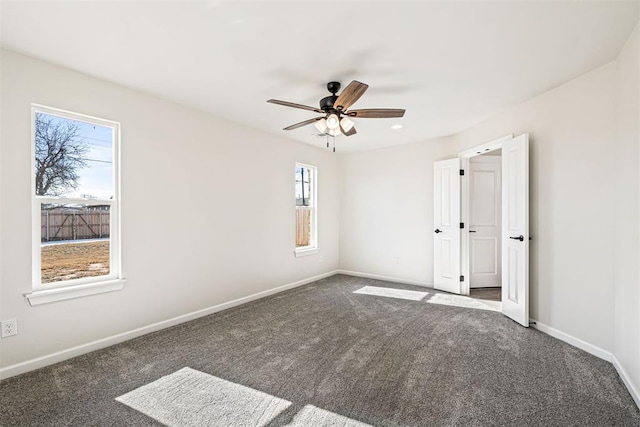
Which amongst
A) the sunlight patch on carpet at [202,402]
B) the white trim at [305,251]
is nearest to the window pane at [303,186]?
the white trim at [305,251]

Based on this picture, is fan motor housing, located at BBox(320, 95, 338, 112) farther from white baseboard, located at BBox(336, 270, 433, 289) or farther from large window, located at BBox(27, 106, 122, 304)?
white baseboard, located at BBox(336, 270, 433, 289)

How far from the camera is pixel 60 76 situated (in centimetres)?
265

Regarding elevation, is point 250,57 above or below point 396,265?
above

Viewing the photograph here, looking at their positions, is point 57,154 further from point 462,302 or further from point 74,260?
point 462,302

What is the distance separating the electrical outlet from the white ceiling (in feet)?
7.01

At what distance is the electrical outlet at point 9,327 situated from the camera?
2346 mm

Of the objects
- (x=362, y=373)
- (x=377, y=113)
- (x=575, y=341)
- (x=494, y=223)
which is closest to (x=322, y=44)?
(x=377, y=113)

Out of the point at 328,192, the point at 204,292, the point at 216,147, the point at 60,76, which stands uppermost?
the point at 60,76

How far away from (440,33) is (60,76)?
3.17 meters

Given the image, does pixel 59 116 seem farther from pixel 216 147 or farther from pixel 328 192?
pixel 328 192

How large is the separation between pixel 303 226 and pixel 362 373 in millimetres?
3351

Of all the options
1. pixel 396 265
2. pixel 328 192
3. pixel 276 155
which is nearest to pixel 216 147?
pixel 276 155

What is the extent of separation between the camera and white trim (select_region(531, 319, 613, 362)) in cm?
262

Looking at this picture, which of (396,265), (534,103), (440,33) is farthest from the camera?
(396,265)
